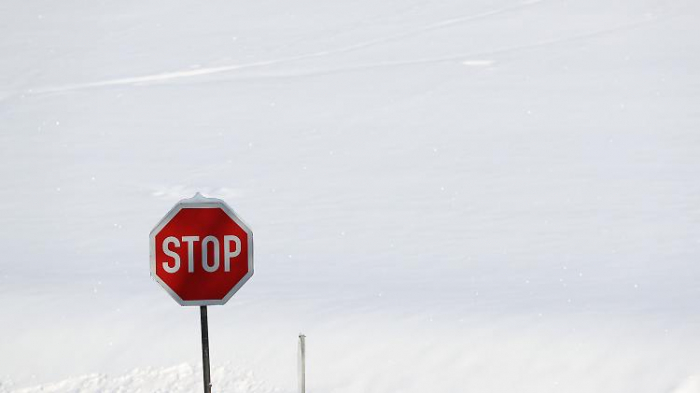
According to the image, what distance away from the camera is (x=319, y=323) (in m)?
6.71

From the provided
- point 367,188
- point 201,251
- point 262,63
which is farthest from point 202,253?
point 262,63

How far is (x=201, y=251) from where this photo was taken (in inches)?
166

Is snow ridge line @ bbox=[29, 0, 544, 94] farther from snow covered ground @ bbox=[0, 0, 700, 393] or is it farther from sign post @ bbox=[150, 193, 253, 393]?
sign post @ bbox=[150, 193, 253, 393]

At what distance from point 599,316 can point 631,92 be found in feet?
26.3

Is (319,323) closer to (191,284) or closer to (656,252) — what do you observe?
(191,284)

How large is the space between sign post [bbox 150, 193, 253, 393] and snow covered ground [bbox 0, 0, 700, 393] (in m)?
1.81

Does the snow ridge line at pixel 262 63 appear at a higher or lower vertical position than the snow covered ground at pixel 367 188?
higher

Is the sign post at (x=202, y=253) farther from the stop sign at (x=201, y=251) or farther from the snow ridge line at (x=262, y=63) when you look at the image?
the snow ridge line at (x=262, y=63)

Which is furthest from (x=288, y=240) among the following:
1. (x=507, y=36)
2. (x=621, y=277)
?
(x=507, y=36)

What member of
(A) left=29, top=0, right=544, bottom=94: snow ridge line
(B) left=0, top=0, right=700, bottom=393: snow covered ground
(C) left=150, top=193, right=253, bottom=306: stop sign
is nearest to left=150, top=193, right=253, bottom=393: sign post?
(C) left=150, top=193, right=253, bottom=306: stop sign

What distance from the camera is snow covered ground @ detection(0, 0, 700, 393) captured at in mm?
6258

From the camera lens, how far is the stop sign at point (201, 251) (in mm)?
4145

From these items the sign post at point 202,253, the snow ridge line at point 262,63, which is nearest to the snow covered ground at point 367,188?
the snow ridge line at point 262,63

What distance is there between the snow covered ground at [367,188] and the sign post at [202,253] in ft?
5.93
